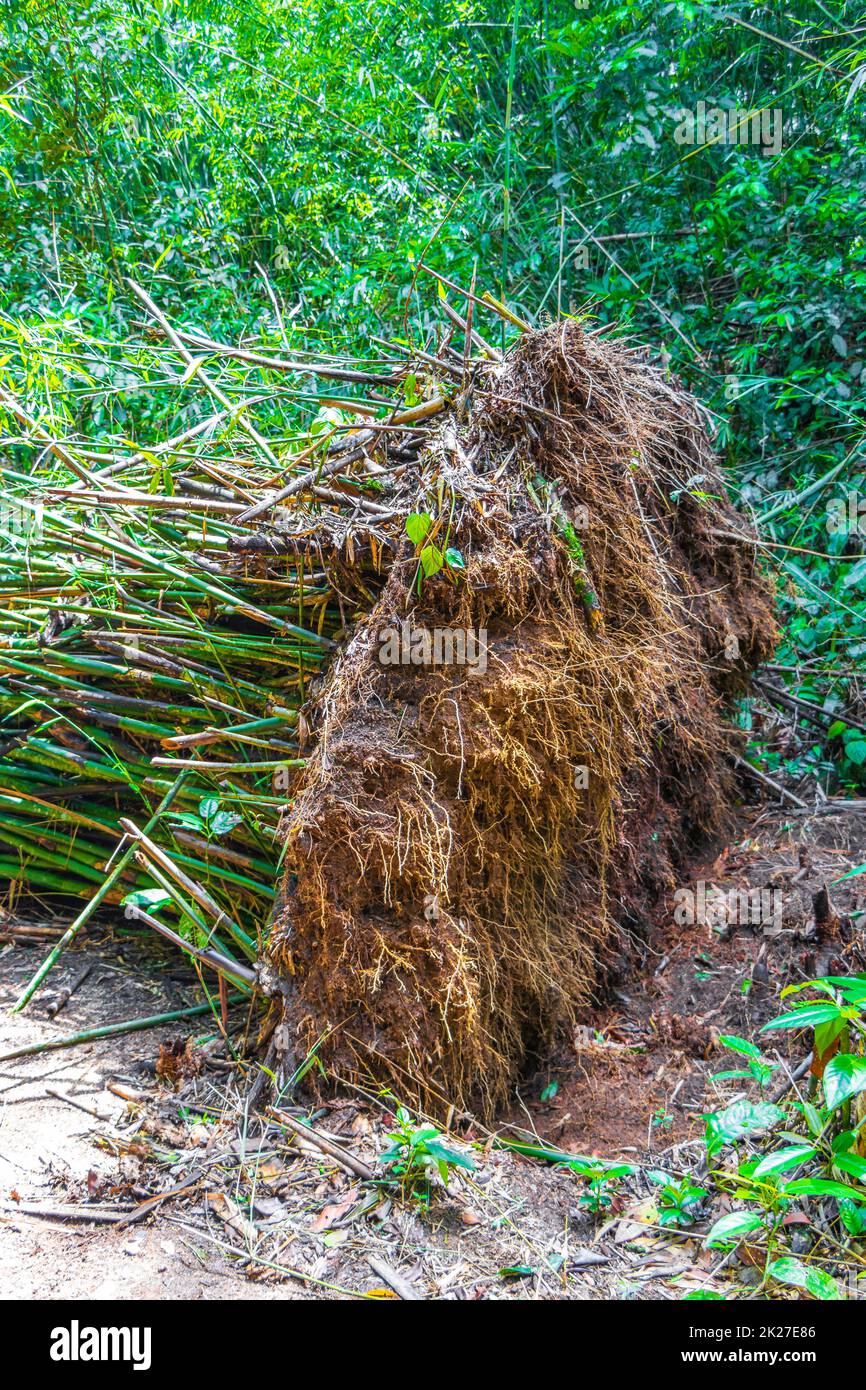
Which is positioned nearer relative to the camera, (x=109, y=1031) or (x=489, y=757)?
(x=489, y=757)

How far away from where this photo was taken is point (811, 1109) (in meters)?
1.70

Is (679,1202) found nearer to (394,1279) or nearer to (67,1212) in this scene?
(394,1279)

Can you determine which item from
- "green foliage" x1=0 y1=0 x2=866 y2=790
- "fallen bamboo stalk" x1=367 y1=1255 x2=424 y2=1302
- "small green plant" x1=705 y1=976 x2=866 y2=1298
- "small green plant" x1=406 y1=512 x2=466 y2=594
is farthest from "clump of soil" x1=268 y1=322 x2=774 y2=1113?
"green foliage" x1=0 y1=0 x2=866 y2=790

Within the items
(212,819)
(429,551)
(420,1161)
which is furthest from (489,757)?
(420,1161)

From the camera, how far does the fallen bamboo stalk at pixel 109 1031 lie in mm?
2307

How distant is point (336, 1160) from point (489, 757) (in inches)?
35.9

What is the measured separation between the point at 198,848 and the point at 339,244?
560 cm

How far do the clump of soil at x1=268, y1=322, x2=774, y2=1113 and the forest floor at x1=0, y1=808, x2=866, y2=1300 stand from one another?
0.65 feet

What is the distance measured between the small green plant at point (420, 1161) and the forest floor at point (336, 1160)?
0.02 metres

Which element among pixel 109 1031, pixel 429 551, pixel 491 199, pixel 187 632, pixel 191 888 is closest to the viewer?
pixel 429 551

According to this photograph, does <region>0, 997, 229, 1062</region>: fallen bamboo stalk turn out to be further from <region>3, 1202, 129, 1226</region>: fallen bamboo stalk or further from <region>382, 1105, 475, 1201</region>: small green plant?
<region>382, 1105, 475, 1201</region>: small green plant

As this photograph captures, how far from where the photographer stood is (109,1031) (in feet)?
7.80
